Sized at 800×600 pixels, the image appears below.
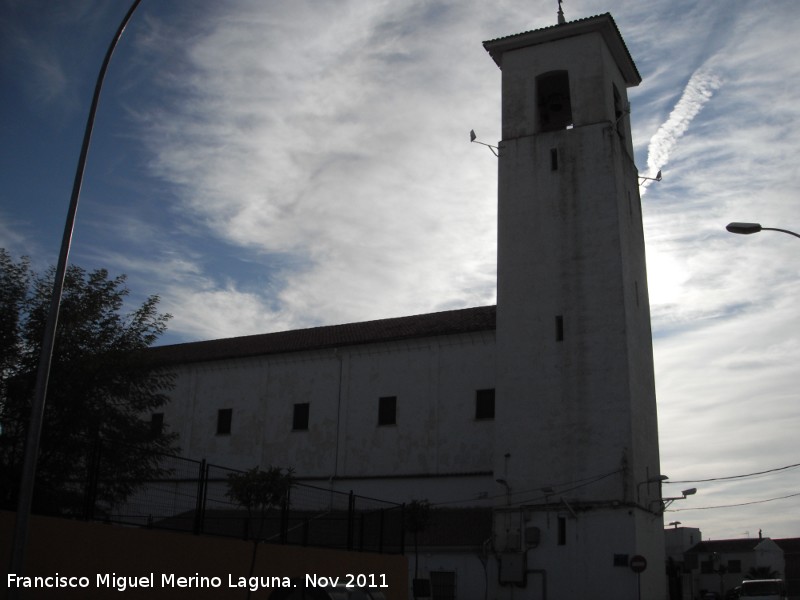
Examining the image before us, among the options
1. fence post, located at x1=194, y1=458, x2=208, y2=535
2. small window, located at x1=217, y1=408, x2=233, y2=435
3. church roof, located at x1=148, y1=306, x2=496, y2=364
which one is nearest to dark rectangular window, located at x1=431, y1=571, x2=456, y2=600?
church roof, located at x1=148, y1=306, x2=496, y2=364

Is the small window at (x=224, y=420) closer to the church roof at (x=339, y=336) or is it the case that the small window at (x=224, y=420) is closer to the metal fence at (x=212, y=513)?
the church roof at (x=339, y=336)

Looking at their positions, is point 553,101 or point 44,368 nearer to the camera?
point 44,368

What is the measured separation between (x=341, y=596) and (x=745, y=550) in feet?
219

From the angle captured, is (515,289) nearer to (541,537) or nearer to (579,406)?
(579,406)

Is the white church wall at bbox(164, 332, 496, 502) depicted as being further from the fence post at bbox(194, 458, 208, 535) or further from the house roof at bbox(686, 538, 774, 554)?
the house roof at bbox(686, 538, 774, 554)

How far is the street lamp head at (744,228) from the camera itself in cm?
1493

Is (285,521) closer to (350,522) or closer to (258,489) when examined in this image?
(258,489)

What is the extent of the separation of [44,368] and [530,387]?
18.4 meters

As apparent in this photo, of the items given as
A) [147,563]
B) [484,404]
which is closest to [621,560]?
[484,404]

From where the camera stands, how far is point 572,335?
88.3 ft

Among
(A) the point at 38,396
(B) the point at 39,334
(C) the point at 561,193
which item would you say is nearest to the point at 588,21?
(C) the point at 561,193

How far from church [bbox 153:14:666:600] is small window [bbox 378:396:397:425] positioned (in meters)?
0.08

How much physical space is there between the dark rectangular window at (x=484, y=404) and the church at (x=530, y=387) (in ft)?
0.19

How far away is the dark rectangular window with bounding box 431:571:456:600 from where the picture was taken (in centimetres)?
2705
